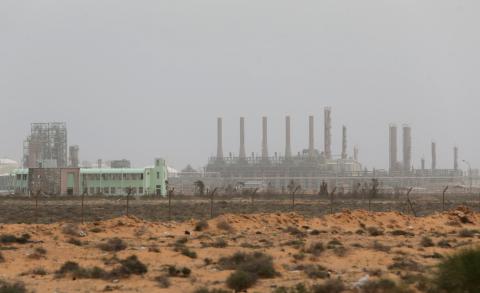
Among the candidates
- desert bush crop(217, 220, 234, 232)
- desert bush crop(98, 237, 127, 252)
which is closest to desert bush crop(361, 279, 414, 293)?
desert bush crop(98, 237, 127, 252)

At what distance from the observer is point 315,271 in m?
17.0

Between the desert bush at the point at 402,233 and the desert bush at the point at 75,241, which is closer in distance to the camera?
the desert bush at the point at 75,241

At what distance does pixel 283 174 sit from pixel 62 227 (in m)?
145

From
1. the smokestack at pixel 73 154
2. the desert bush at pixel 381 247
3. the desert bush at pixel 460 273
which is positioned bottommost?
the desert bush at pixel 381 247

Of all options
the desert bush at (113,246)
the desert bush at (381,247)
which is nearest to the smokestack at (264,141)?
the desert bush at (381,247)

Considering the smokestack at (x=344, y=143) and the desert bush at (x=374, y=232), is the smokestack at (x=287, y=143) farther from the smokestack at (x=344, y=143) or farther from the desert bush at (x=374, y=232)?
the desert bush at (x=374, y=232)

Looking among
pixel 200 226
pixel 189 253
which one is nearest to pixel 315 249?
pixel 189 253

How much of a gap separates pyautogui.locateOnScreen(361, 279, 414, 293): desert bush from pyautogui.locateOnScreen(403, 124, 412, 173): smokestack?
543ft

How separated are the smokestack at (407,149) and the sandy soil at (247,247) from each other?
141m

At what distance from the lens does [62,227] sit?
2912cm

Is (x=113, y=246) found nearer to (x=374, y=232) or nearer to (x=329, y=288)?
(x=329, y=288)

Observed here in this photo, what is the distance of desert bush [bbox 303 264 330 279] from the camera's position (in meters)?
16.3

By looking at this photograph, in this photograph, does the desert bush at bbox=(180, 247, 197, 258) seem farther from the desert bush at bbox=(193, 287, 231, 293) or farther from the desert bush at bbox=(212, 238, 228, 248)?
the desert bush at bbox=(193, 287, 231, 293)

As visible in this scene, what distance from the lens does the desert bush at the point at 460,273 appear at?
11.2 m
